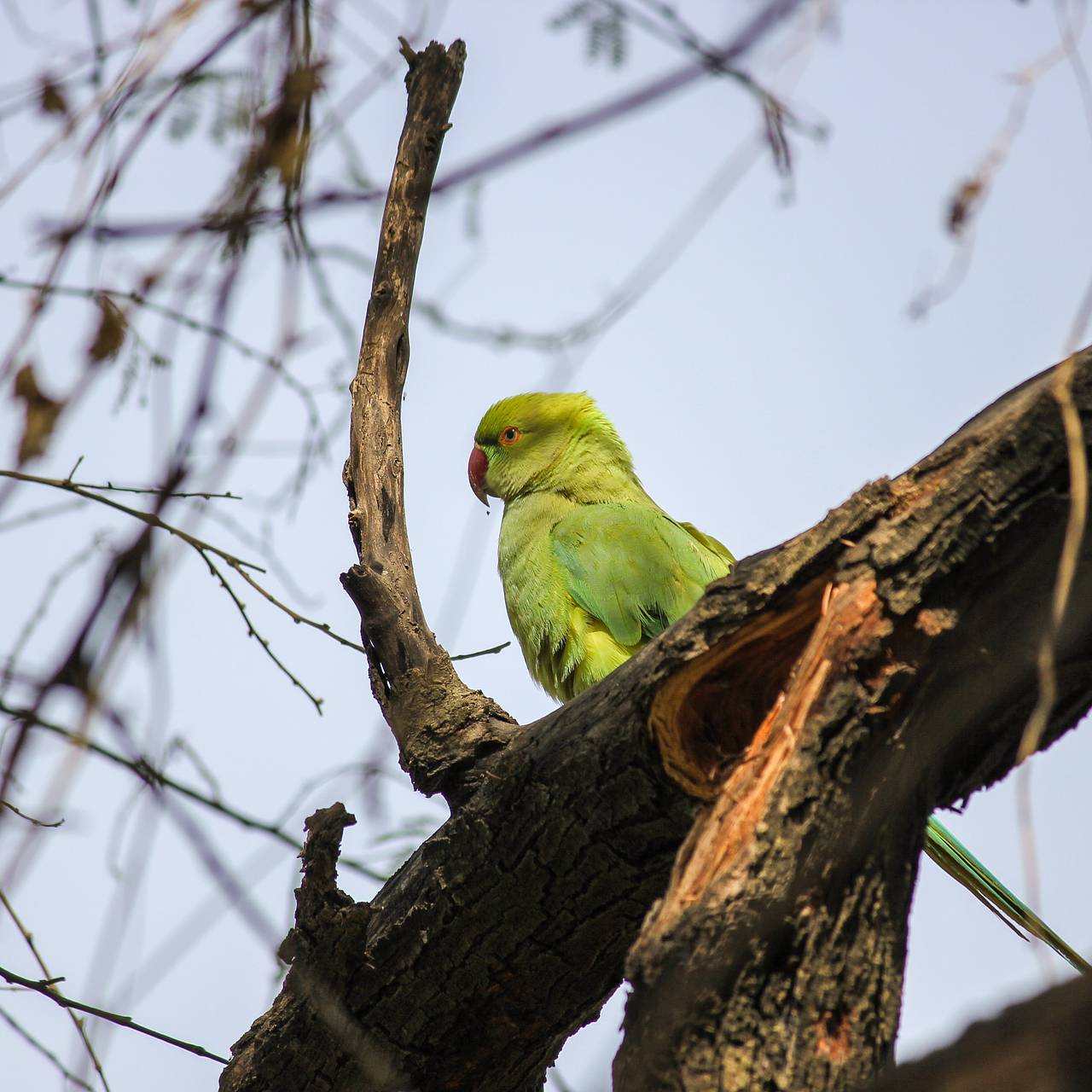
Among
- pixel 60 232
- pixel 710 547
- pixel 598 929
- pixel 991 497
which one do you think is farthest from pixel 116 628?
pixel 710 547

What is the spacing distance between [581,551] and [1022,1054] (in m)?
3.51

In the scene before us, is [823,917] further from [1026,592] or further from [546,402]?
[546,402]

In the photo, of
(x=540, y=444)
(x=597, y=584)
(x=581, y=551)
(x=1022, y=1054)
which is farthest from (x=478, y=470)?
(x=1022, y=1054)

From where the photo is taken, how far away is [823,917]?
1.78 metres

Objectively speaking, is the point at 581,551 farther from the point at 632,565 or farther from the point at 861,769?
the point at 861,769

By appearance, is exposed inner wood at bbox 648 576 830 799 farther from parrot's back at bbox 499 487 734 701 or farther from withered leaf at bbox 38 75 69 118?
parrot's back at bbox 499 487 734 701

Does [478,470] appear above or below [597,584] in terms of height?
above

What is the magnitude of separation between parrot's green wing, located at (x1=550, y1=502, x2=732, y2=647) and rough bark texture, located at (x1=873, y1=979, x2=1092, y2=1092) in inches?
119

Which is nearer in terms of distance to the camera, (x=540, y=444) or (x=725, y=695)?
(x=725, y=695)

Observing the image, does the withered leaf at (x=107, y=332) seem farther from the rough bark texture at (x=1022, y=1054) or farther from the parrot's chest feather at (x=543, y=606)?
the parrot's chest feather at (x=543, y=606)

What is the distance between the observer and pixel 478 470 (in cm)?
547

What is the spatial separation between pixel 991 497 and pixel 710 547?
2.78 meters

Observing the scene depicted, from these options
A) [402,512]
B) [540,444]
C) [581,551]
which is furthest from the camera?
[540,444]

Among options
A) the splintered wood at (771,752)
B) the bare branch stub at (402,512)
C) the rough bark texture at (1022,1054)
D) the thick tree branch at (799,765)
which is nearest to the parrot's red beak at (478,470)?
the bare branch stub at (402,512)
